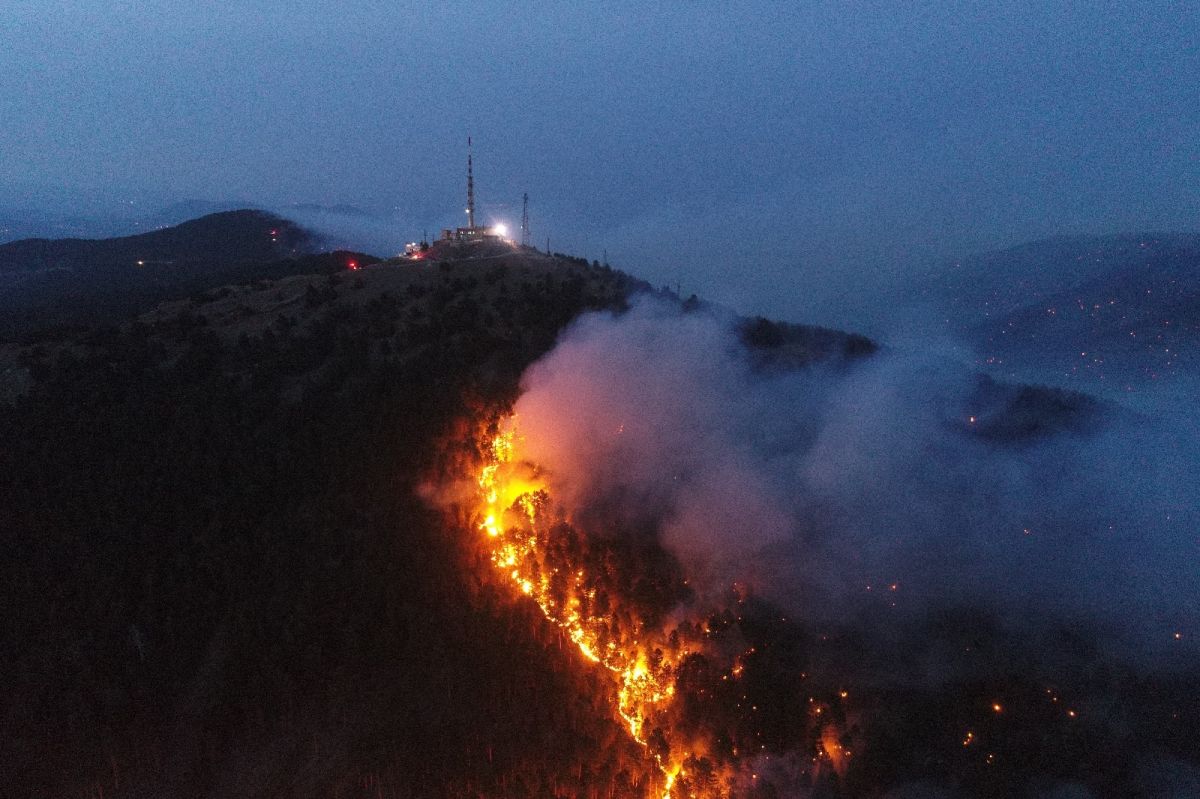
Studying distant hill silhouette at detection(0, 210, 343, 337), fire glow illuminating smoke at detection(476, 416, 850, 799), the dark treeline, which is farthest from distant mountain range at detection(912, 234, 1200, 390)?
distant hill silhouette at detection(0, 210, 343, 337)

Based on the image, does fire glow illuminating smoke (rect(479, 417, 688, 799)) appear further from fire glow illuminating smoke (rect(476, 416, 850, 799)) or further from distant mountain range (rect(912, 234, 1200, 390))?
distant mountain range (rect(912, 234, 1200, 390))

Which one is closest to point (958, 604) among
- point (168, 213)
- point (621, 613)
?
point (621, 613)

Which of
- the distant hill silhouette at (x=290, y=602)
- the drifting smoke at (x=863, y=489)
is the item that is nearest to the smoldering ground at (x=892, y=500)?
the drifting smoke at (x=863, y=489)

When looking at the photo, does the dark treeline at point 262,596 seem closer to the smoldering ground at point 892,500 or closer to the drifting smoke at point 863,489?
the drifting smoke at point 863,489

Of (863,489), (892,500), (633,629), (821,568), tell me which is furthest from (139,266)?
(892,500)

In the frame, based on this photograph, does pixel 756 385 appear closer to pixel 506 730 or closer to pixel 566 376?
pixel 566 376

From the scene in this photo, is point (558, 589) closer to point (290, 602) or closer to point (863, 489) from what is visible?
point (290, 602)
